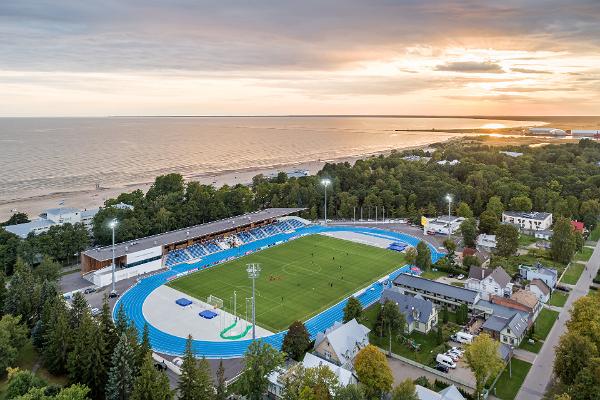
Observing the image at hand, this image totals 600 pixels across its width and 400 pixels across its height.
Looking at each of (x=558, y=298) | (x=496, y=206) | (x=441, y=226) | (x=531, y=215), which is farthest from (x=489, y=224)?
(x=558, y=298)

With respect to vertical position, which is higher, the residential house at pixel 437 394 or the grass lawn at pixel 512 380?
the residential house at pixel 437 394

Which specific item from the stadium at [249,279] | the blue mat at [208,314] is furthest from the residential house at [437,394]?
the blue mat at [208,314]

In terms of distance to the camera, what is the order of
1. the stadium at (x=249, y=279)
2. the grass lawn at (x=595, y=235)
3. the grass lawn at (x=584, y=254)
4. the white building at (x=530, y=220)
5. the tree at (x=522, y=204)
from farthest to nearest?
the tree at (x=522, y=204), the white building at (x=530, y=220), the grass lawn at (x=595, y=235), the grass lawn at (x=584, y=254), the stadium at (x=249, y=279)

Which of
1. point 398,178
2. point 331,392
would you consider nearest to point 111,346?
point 331,392

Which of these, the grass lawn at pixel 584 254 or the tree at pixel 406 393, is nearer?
the tree at pixel 406 393

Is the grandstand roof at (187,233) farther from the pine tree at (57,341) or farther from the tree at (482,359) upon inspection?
the tree at (482,359)

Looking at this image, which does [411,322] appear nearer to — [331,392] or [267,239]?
[331,392]
